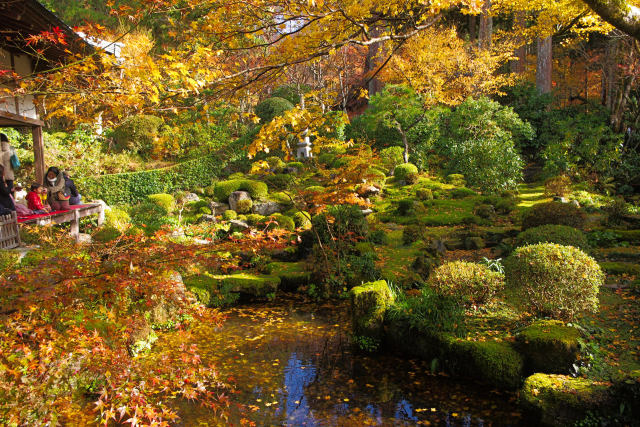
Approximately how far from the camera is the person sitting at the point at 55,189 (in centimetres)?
1078

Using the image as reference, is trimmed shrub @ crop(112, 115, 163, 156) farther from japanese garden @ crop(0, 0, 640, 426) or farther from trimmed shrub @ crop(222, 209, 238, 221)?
trimmed shrub @ crop(222, 209, 238, 221)

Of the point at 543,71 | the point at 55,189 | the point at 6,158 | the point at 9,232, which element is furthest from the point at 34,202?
the point at 543,71

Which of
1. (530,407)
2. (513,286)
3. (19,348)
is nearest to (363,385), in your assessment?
(530,407)

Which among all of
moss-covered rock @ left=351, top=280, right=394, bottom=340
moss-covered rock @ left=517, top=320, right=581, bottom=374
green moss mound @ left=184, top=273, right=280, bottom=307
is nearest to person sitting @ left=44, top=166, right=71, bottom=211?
green moss mound @ left=184, top=273, right=280, bottom=307

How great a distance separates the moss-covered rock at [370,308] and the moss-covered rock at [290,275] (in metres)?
2.85

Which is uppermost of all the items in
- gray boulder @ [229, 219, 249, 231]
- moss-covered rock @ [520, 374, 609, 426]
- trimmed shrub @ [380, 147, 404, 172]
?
trimmed shrub @ [380, 147, 404, 172]

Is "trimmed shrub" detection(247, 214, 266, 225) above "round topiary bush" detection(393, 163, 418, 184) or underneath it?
underneath

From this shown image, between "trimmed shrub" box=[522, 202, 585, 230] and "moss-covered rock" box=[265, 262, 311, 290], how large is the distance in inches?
209

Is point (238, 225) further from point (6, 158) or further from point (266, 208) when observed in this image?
point (6, 158)

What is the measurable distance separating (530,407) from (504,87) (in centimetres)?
2237

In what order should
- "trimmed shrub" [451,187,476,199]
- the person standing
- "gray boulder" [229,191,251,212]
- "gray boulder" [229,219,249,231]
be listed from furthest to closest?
"trimmed shrub" [451,187,476,199] < "gray boulder" [229,191,251,212] < "gray boulder" [229,219,249,231] < the person standing

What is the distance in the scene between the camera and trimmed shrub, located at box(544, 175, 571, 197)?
14445 millimetres

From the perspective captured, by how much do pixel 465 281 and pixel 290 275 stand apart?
4.15 meters

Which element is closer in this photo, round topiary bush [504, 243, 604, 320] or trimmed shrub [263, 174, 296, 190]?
round topiary bush [504, 243, 604, 320]
